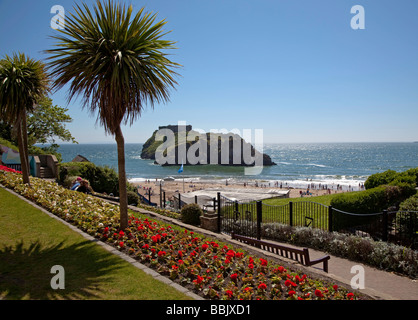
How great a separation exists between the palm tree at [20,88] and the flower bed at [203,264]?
4806mm

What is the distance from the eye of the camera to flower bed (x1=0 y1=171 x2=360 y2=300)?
174 inches

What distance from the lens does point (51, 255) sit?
227 inches

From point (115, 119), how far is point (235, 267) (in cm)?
452

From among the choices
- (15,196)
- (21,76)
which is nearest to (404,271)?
(15,196)

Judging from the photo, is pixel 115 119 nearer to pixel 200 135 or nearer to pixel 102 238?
pixel 102 238

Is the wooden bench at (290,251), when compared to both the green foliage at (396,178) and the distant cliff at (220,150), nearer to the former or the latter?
the green foliage at (396,178)

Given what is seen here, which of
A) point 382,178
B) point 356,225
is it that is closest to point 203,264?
point 356,225

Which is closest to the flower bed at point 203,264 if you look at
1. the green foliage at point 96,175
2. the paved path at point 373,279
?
the paved path at point 373,279

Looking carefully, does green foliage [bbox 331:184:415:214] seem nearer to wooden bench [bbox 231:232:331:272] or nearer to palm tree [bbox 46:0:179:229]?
wooden bench [bbox 231:232:331:272]

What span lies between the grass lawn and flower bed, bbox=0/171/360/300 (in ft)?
1.32

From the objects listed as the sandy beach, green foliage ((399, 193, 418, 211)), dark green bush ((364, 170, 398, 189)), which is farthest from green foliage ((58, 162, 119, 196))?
green foliage ((399, 193, 418, 211))

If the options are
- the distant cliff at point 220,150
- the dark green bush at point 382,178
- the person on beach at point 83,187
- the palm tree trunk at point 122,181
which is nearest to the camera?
the palm tree trunk at point 122,181

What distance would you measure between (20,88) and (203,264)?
32.5ft

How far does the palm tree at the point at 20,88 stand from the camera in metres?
10.6
